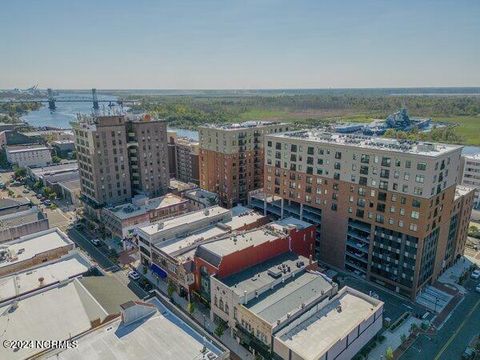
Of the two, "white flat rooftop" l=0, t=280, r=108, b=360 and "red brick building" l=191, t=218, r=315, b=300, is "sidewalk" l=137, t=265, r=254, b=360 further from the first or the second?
"white flat rooftop" l=0, t=280, r=108, b=360

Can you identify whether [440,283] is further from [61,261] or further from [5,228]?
[5,228]

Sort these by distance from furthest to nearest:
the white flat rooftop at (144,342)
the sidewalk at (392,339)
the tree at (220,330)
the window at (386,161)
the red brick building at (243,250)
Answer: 1. the window at (386,161)
2. the red brick building at (243,250)
3. the tree at (220,330)
4. the sidewalk at (392,339)
5. the white flat rooftop at (144,342)

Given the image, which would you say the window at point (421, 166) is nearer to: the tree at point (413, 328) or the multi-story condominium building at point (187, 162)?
the tree at point (413, 328)

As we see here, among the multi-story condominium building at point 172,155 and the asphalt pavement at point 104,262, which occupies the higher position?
the multi-story condominium building at point 172,155

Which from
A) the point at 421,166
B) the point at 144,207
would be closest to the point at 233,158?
the point at 144,207

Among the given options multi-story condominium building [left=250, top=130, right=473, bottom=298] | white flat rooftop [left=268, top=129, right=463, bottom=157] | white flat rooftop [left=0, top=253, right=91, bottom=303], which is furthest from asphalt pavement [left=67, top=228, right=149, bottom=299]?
white flat rooftop [left=268, top=129, right=463, bottom=157]

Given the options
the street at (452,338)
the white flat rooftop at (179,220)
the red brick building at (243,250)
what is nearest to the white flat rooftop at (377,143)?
the red brick building at (243,250)

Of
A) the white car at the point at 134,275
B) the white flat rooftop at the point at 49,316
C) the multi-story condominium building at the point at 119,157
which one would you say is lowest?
the white car at the point at 134,275
